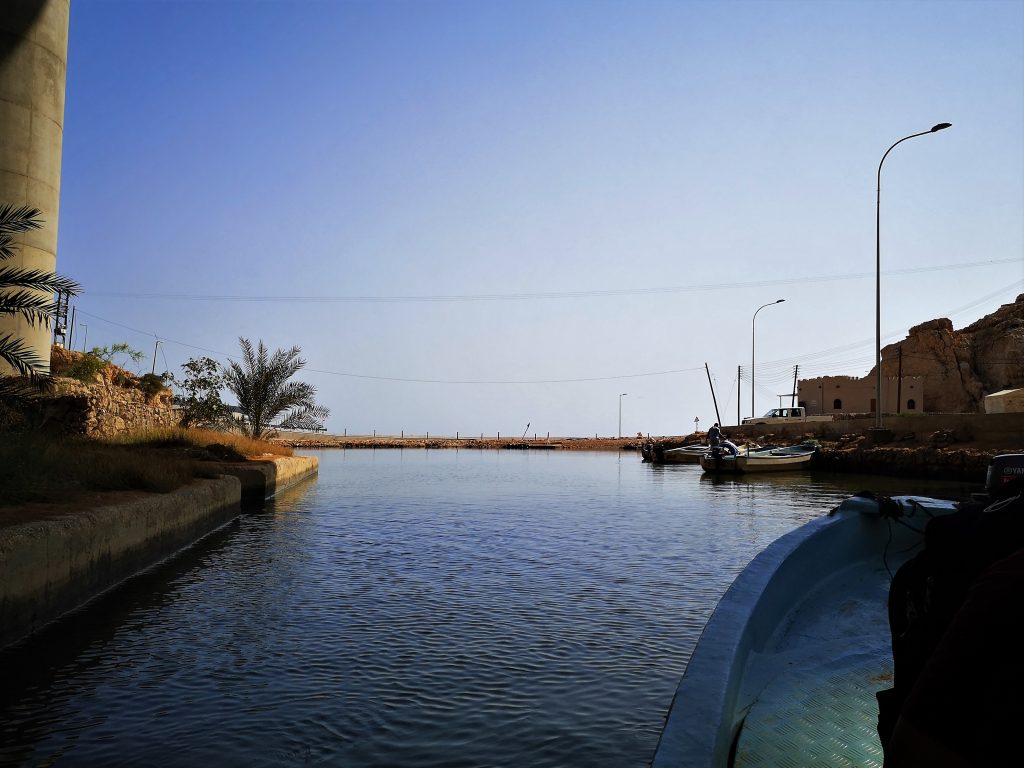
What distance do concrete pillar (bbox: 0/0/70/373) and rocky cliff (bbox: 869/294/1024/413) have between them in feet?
203

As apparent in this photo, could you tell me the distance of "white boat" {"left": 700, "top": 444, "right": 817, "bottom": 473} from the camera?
36969 mm

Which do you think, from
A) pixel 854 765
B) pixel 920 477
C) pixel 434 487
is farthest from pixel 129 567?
pixel 920 477

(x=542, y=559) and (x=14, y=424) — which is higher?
(x=14, y=424)

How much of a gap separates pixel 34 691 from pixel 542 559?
7.31m

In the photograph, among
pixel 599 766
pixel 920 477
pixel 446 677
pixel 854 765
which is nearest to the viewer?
pixel 854 765

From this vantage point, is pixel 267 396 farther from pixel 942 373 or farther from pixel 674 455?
pixel 942 373

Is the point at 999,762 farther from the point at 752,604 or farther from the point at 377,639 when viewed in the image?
the point at 377,639

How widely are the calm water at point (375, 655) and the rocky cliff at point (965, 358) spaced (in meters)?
61.0

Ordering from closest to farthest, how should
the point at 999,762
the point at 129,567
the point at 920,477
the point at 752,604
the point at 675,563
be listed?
the point at 999,762
the point at 752,604
the point at 129,567
the point at 675,563
the point at 920,477

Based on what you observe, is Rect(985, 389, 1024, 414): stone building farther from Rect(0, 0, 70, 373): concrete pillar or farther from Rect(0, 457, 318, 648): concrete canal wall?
Rect(0, 0, 70, 373): concrete pillar

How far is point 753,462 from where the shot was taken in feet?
123

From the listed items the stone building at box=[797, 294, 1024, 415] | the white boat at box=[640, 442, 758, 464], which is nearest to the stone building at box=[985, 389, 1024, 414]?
the white boat at box=[640, 442, 758, 464]

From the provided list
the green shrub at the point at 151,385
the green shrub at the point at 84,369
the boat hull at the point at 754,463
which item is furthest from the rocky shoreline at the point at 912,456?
the green shrub at the point at 84,369

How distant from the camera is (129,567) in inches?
387
